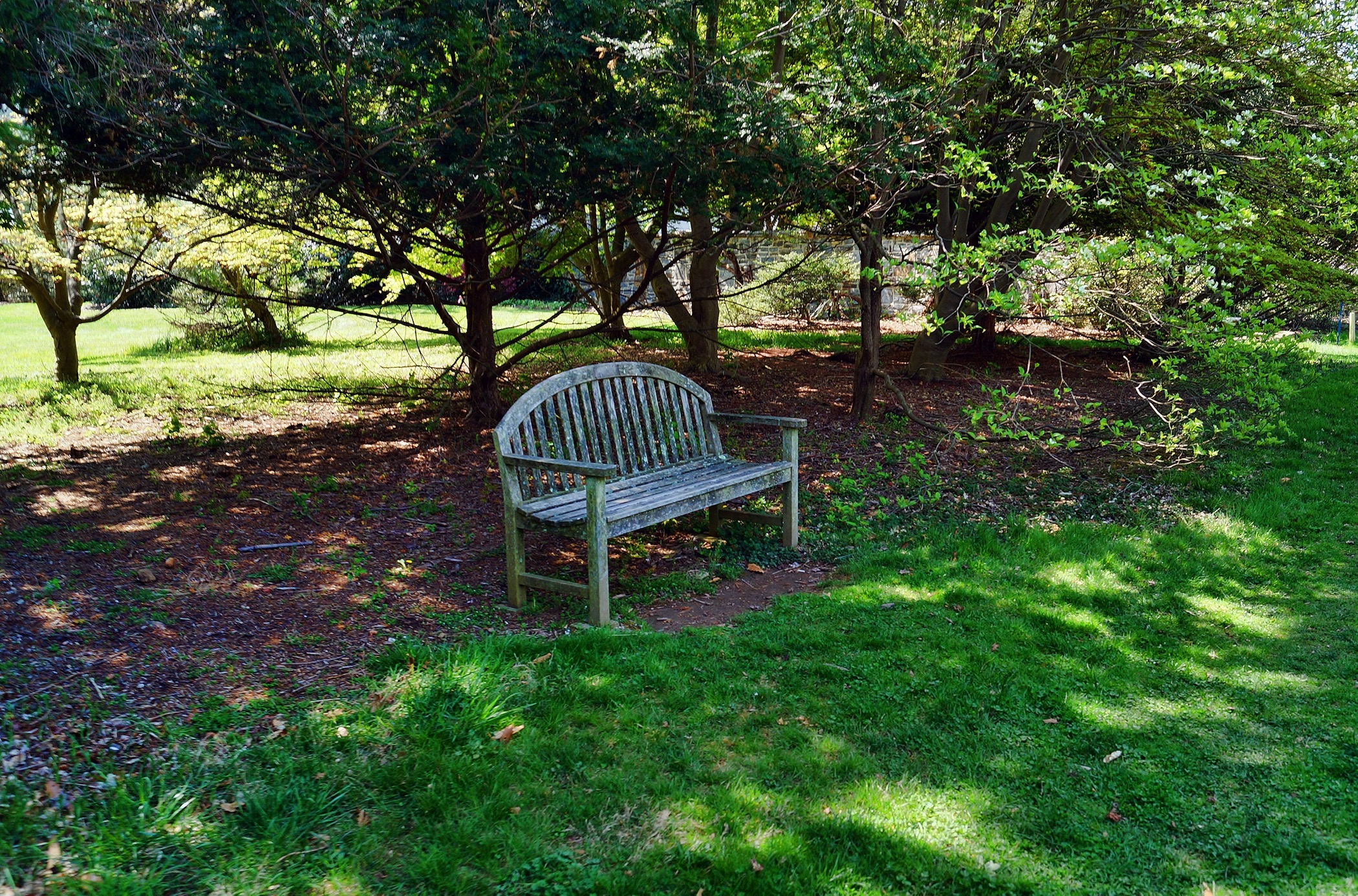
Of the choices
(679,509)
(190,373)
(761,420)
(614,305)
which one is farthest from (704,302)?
(679,509)

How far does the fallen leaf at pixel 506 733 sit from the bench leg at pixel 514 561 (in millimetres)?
1443

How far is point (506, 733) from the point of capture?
350cm

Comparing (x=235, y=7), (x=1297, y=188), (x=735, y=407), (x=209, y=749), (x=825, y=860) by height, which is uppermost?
(x=235, y=7)

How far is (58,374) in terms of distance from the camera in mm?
11352

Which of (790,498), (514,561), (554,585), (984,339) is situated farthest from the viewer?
(984,339)

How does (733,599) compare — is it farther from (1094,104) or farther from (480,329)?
(1094,104)

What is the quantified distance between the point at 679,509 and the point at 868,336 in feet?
15.0

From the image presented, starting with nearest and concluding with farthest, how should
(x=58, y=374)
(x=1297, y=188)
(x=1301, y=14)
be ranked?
(x=1301, y=14) → (x=1297, y=188) → (x=58, y=374)

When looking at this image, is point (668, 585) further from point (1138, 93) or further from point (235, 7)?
point (1138, 93)

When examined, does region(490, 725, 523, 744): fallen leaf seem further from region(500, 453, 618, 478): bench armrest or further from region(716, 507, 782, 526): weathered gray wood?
region(716, 507, 782, 526): weathered gray wood

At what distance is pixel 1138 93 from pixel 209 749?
1034cm

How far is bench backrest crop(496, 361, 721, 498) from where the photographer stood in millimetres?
5316

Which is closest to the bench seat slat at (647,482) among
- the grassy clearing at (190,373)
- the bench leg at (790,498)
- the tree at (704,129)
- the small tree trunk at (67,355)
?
the bench leg at (790,498)

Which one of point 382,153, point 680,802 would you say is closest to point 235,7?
point 382,153
